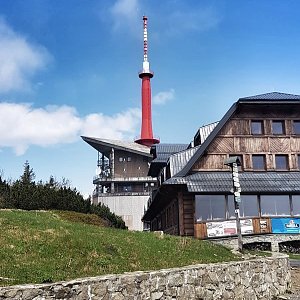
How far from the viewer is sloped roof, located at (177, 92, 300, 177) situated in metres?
28.7

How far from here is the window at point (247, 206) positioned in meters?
28.5

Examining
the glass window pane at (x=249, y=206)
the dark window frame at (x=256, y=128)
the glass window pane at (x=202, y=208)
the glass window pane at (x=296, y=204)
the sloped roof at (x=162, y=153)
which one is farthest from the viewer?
the sloped roof at (x=162, y=153)

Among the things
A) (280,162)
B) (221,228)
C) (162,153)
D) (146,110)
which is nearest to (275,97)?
(280,162)

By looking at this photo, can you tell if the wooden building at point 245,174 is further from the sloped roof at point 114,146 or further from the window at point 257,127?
the sloped roof at point 114,146

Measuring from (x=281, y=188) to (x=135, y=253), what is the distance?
17563mm

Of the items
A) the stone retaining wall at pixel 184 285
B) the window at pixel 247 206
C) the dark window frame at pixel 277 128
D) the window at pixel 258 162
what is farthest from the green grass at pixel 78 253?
the dark window frame at pixel 277 128

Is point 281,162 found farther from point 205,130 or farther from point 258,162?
point 205,130

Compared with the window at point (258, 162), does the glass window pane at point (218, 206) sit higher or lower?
lower

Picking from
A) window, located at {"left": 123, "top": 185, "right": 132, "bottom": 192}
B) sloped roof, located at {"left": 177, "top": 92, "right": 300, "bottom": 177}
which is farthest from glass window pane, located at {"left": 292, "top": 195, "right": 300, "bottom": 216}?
window, located at {"left": 123, "top": 185, "right": 132, "bottom": 192}

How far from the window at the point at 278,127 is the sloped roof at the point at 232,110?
1.82 meters

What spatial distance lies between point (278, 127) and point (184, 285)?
22.9 metres

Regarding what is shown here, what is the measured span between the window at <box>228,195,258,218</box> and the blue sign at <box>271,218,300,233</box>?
1373mm

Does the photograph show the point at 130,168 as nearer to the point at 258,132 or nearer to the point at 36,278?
the point at 258,132

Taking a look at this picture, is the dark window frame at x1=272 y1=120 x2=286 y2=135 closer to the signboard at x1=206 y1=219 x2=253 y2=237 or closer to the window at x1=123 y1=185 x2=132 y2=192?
the signboard at x1=206 y1=219 x2=253 y2=237
